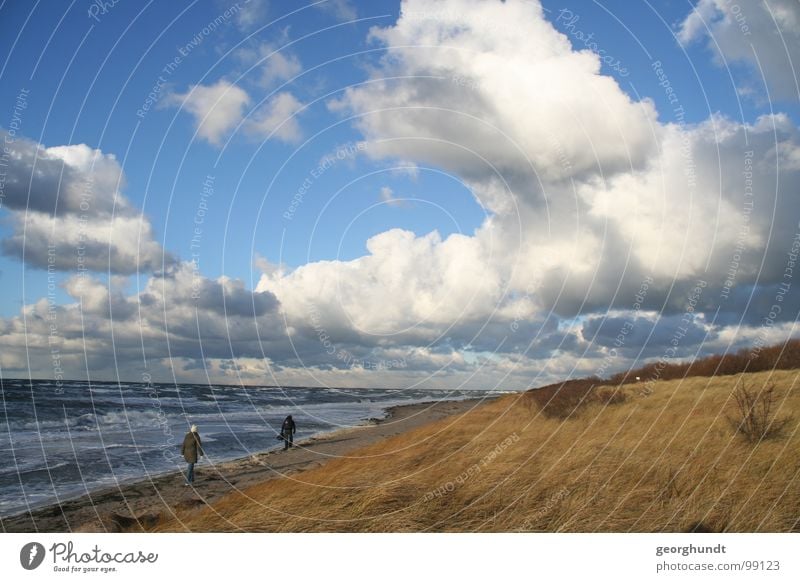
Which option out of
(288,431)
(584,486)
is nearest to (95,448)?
(288,431)

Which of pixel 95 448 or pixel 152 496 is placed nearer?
pixel 152 496

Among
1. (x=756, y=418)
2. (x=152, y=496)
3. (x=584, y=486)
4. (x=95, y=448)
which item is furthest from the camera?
(x=95, y=448)

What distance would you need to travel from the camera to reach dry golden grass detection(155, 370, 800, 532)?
28.8 feet

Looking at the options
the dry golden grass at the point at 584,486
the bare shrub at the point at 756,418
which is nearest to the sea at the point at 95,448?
Result: the dry golden grass at the point at 584,486

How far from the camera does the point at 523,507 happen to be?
9398mm

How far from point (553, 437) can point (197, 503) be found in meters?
10.4

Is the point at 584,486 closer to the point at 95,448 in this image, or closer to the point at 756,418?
the point at 756,418

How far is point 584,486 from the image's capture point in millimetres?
9664

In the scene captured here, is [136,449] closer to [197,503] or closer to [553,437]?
[197,503]

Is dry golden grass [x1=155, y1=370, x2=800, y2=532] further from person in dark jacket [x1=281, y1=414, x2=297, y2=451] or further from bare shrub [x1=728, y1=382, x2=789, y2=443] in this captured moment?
person in dark jacket [x1=281, y1=414, x2=297, y2=451]

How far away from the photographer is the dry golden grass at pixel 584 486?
8781 millimetres

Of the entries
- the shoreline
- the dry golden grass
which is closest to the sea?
the shoreline

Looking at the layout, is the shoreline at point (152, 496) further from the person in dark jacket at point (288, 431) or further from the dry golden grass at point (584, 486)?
the dry golden grass at point (584, 486)
